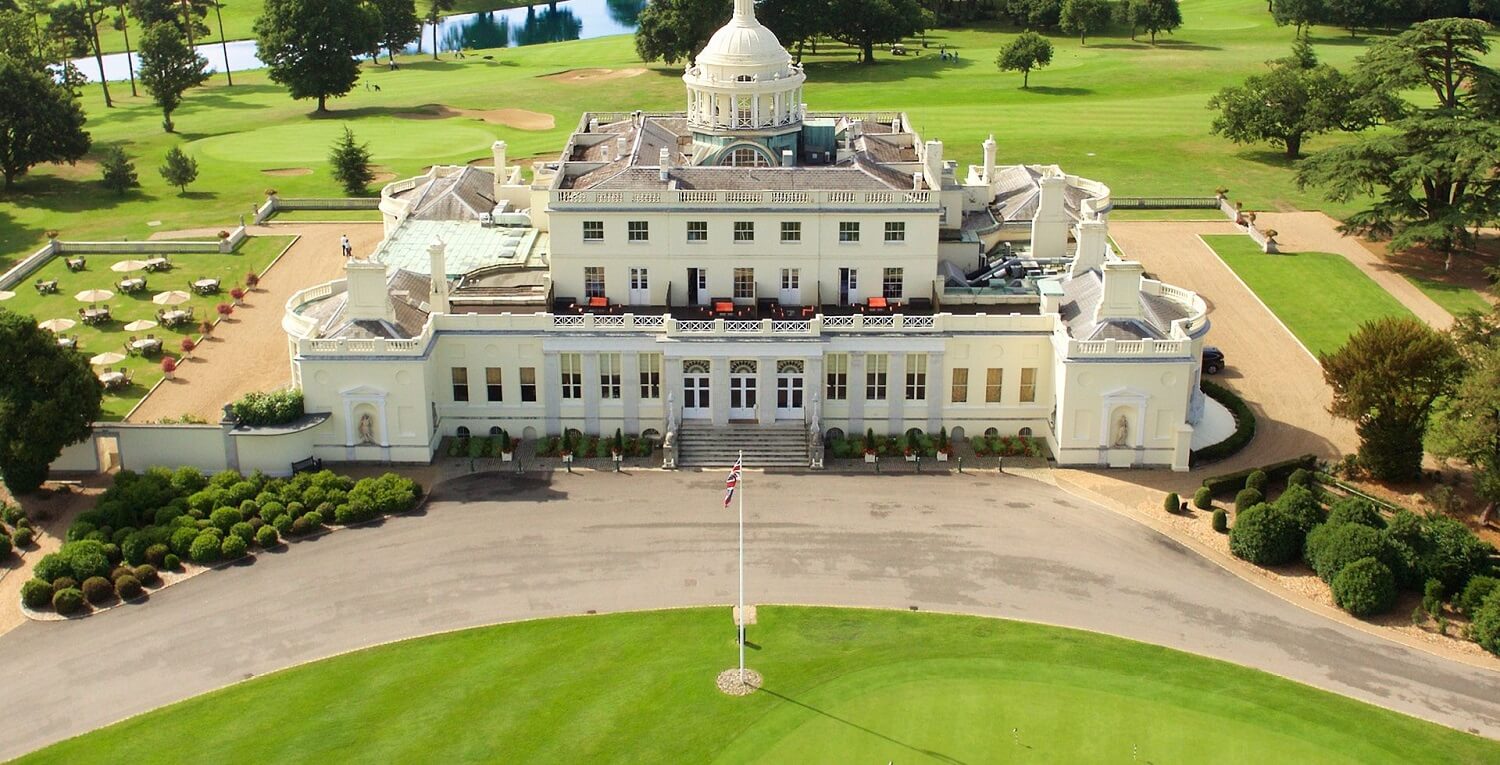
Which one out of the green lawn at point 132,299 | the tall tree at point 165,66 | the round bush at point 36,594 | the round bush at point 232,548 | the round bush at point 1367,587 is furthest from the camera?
the tall tree at point 165,66

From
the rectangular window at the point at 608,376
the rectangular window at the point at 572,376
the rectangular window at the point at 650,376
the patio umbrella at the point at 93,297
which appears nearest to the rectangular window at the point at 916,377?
the rectangular window at the point at 650,376

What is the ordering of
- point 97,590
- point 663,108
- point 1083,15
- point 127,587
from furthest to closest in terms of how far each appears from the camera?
point 1083,15, point 663,108, point 127,587, point 97,590

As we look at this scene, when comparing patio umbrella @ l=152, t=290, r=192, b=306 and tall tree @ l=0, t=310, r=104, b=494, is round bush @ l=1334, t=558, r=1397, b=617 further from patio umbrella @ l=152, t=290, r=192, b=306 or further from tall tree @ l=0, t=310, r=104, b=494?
patio umbrella @ l=152, t=290, r=192, b=306

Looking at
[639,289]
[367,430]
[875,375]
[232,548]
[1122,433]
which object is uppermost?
[639,289]

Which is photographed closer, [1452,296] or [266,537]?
[266,537]

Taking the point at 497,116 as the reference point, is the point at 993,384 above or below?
below

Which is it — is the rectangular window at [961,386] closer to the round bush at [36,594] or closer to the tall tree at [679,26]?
the round bush at [36,594]

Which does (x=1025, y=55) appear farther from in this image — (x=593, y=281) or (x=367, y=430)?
(x=367, y=430)

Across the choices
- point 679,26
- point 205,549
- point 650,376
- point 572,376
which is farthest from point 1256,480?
point 679,26
